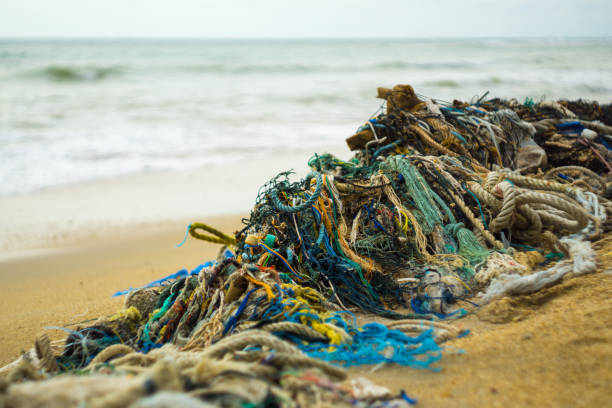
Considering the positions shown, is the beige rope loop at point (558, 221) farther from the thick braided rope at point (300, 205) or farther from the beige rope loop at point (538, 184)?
the thick braided rope at point (300, 205)

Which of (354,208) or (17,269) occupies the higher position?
(354,208)

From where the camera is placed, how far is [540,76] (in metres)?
19.9

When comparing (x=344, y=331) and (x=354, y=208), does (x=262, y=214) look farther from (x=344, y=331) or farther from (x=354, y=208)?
(x=344, y=331)

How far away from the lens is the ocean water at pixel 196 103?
750cm

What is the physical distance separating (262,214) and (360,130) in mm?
1348

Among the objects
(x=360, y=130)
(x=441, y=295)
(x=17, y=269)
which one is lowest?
(x=17, y=269)

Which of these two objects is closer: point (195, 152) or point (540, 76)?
point (195, 152)

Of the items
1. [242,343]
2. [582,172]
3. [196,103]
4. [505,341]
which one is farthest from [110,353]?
[196,103]

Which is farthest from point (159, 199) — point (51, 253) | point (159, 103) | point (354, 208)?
point (159, 103)

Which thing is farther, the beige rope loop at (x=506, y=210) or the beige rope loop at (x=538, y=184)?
the beige rope loop at (x=538, y=184)

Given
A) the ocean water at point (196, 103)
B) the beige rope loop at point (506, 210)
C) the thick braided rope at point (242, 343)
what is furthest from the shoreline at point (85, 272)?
the beige rope loop at point (506, 210)

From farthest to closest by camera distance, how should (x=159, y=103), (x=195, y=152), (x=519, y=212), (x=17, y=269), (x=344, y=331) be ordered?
(x=159, y=103)
(x=195, y=152)
(x=17, y=269)
(x=519, y=212)
(x=344, y=331)

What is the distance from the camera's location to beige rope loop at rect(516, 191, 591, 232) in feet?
7.73

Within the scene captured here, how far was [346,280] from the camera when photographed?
2.18 m
